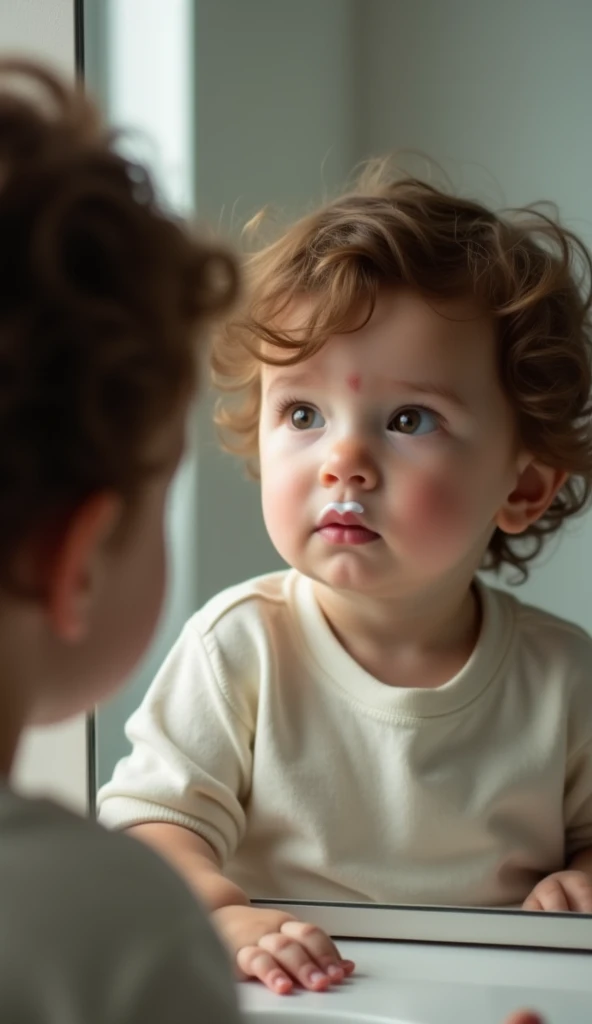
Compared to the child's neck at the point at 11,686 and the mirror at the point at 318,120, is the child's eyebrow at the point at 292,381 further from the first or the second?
the child's neck at the point at 11,686

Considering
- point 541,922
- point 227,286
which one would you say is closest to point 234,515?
point 541,922

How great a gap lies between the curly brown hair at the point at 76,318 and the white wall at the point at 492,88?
395 millimetres

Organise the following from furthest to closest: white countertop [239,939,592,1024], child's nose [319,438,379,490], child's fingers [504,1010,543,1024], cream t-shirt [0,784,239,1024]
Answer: child's nose [319,438,379,490] → white countertop [239,939,592,1024] → child's fingers [504,1010,543,1024] → cream t-shirt [0,784,239,1024]

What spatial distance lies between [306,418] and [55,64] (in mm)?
271

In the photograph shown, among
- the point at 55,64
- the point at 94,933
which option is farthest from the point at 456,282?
the point at 94,933

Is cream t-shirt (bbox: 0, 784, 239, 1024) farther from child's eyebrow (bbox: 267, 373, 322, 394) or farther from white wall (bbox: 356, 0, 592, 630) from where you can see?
white wall (bbox: 356, 0, 592, 630)

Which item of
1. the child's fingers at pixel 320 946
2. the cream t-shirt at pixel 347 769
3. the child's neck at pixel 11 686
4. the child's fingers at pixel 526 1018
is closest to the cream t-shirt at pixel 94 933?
the child's neck at pixel 11 686

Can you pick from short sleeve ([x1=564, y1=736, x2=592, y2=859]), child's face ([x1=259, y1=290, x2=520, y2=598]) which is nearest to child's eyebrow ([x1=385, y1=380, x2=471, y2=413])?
child's face ([x1=259, y1=290, x2=520, y2=598])

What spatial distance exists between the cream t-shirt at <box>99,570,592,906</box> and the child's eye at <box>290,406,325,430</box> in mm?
114

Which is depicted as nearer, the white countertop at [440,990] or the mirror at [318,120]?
the white countertop at [440,990]

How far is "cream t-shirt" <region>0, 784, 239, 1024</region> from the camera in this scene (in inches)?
16.1

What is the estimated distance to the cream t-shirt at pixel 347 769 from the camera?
2.67ft

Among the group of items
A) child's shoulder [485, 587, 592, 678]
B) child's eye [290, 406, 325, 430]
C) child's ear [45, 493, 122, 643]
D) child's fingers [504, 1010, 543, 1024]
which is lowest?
child's fingers [504, 1010, 543, 1024]

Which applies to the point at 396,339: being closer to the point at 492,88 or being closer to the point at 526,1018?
the point at 492,88
